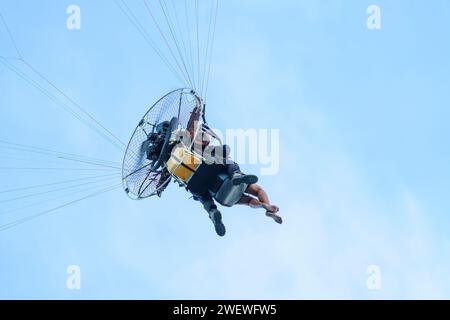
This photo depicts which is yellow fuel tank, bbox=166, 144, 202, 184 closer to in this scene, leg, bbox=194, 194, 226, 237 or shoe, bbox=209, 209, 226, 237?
leg, bbox=194, 194, 226, 237

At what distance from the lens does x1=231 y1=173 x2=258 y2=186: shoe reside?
47.4ft

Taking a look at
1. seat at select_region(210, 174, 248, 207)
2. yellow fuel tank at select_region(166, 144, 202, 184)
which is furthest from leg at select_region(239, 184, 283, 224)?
yellow fuel tank at select_region(166, 144, 202, 184)

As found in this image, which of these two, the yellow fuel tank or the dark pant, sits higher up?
the yellow fuel tank

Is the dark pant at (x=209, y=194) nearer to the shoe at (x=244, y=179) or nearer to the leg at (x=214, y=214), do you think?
the leg at (x=214, y=214)

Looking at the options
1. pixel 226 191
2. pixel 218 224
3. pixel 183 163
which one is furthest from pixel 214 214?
pixel 183 163

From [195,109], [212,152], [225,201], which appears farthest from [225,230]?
[195,109]

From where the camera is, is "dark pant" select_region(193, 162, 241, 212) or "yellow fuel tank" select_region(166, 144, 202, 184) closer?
"yellow fuel tank" select_region(166, 144, 202, 184)

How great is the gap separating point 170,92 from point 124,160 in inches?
84.3

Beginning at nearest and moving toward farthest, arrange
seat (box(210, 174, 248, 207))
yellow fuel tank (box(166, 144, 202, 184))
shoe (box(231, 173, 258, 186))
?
shoe (box(231, 173, 258, 186)), yellow fuel tank (box(166, 144, 202, 184)), seat (box(210, 174, 248, 207))

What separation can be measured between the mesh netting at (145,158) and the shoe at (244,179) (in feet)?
6.41

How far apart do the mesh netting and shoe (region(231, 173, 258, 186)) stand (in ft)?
6.41

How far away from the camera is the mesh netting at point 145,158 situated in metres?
15.6

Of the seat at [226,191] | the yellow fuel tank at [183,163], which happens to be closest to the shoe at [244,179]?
the seat at [226,191]

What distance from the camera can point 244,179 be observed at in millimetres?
14453
